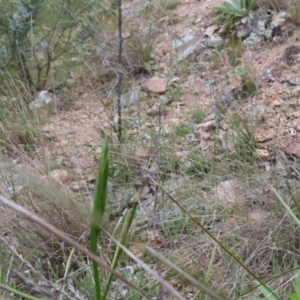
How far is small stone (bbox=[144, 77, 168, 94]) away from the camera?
3.31 m

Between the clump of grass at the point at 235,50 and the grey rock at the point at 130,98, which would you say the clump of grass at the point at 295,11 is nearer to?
the clump of grass at the point at 235,50

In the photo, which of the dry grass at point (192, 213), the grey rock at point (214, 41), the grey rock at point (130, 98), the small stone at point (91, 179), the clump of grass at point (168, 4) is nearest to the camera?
the dry grass at point (192, 213)

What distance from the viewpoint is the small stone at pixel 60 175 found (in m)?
2.18

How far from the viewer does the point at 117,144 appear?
98.9 inches

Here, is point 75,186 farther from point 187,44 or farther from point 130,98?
point 187,44

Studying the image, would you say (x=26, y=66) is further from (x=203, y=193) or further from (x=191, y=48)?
(x=203, y=193)

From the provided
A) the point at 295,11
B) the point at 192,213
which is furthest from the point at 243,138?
the point at 295,11

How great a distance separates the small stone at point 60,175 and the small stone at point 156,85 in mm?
1177

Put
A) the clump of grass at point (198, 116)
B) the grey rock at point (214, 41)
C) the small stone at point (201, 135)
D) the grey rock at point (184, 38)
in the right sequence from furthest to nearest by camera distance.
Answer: the grey rock at point (184, 38) → the grey rock at point (214, 41) → the clump of grass at point (198, 116) → the small stone at point (201, 135)

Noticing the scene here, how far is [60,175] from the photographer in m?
2.22

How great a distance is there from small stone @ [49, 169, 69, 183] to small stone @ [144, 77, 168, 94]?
1177mm

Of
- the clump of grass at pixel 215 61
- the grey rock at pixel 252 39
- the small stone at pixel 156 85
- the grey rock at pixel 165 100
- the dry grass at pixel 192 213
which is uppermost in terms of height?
the dry grass at pixel 192 213

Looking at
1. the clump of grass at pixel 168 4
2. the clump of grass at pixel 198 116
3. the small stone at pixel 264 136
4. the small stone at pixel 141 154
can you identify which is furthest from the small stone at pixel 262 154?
the clump of grass at pixel 168 4

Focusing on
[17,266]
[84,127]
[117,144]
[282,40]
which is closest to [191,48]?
[282,40]
